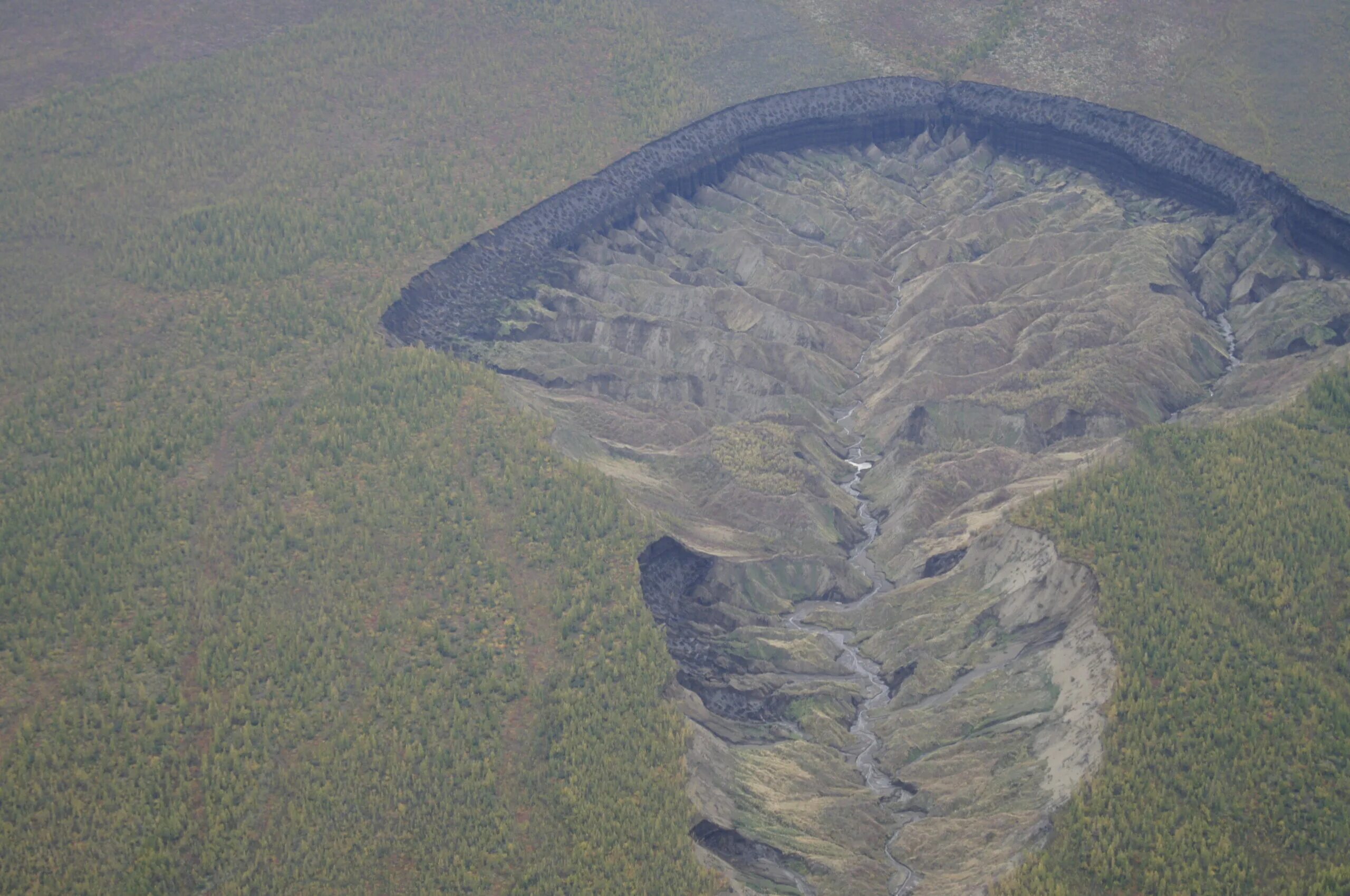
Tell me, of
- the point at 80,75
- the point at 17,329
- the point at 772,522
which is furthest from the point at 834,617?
the point at 80,75

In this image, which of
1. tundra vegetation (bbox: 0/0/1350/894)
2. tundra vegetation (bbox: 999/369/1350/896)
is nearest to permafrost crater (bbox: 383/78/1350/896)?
tundra vegetation (bbox: 999/369/1350/896)

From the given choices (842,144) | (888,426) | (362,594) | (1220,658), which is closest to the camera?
(1220,658)

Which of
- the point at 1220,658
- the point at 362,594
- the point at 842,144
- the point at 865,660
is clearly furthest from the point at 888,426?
the point at 842,144

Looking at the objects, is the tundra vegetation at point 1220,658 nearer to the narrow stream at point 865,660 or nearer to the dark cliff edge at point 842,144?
the narrow stream at point 865,660

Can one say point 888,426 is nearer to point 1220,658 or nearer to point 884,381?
point 884,381

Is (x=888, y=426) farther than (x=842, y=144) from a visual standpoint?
No

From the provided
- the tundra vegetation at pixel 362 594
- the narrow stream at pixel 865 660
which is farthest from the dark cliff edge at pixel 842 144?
the narrow stream at pixel 865 660

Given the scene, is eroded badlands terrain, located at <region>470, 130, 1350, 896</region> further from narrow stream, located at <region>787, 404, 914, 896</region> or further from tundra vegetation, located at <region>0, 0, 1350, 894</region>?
tundra vegetation, located at <region>0, 0, 1350, 894</region>
